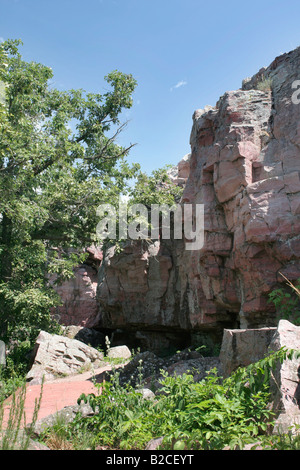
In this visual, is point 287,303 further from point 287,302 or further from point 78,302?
point 78,302

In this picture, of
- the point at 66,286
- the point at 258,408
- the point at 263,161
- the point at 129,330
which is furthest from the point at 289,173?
the point at 66,286

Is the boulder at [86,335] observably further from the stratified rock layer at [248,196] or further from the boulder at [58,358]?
the stratified rock layer at [248,196]

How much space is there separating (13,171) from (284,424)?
895cm

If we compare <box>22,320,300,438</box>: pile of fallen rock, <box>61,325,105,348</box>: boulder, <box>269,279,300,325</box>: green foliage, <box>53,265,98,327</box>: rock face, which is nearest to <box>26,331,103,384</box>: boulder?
<box>22,320,300,438</box>: pile of fallen rock

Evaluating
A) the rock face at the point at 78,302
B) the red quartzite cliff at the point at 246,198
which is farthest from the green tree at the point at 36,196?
the rock face at the point at 78,302

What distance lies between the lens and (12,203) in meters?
9.25

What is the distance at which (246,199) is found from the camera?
8.32 metres

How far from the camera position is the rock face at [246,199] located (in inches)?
308

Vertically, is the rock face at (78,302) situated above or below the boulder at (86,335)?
above

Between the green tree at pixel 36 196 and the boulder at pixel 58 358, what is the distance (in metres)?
0.68

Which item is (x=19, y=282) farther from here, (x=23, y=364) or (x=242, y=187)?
(x=242, y=187)

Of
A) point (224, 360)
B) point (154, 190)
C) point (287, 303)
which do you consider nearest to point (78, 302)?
point (154, 190)

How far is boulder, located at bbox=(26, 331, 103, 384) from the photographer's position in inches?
385

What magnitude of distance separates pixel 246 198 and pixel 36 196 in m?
6.30
